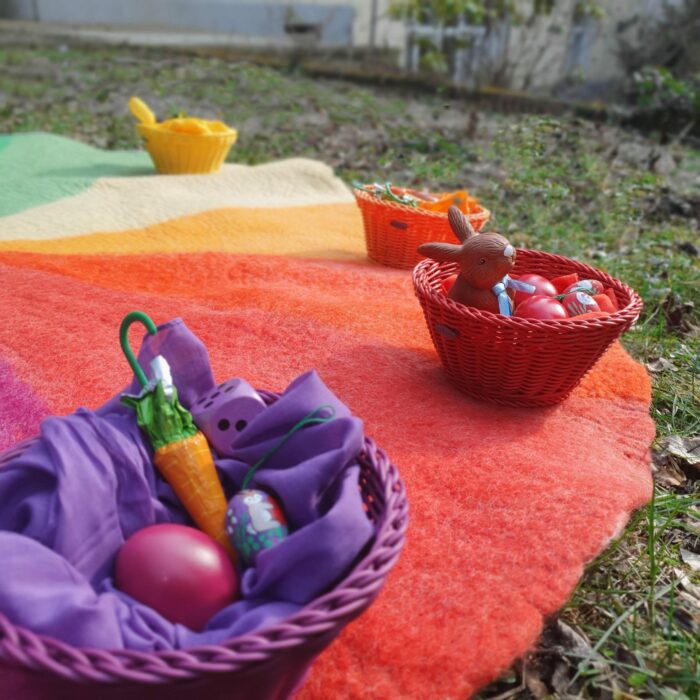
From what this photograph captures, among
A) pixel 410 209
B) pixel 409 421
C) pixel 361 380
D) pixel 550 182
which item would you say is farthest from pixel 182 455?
pixel 550 182

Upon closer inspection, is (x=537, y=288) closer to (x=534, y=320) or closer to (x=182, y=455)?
(x=534, y=320)

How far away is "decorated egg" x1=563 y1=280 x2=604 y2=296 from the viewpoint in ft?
6.62

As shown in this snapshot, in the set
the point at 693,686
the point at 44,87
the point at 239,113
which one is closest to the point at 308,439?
the point at 693,686

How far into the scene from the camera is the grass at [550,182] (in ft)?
4.40

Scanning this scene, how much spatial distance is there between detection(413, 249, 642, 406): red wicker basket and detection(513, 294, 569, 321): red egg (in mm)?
81

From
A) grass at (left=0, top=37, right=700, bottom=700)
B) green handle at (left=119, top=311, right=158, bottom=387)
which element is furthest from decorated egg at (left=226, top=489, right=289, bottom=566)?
grass at (left=0, top=37, right=700, bottom=700)

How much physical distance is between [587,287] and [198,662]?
151 centimetres

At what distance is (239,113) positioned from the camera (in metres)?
6.02

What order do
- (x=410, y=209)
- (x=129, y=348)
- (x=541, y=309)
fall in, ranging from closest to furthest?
1. (x=129, y=348)
2. (x=541, y=309)
3. (x=410, y=209)

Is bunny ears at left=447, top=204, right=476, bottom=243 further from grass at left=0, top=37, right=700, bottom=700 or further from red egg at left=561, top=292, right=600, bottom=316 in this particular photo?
grass at left=0, top=37, right=700, bottom=700

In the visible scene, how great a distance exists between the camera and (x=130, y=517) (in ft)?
3.92

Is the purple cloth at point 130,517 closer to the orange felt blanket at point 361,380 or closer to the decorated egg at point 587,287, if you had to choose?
the orange felt blanket at point 361,380

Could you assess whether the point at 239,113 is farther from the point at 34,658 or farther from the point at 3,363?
the point at 34,658

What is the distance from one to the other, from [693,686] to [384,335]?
1348 millimetres
